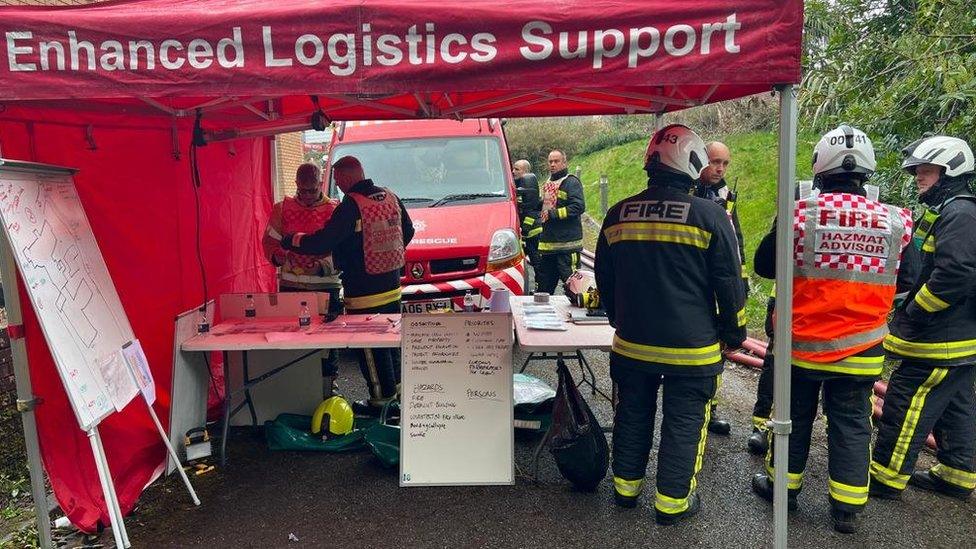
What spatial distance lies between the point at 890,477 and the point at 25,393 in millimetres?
4499

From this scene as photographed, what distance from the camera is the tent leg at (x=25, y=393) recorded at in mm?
3000

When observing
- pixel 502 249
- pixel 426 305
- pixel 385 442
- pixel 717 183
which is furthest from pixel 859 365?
pixel 426 305

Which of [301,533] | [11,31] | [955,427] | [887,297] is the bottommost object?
[301,533]

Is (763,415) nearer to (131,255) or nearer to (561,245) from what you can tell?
(561,245)

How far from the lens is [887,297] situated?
3141 millimetres

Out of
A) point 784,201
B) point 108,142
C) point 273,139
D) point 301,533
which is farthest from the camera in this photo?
point 273,139

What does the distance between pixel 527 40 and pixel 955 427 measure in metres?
3.20

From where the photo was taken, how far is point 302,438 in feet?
14.6

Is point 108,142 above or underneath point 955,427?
above

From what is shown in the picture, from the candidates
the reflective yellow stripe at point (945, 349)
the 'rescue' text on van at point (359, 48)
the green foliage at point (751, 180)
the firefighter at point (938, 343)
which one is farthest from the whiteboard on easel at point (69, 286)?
the green foliage at point (751, 180)

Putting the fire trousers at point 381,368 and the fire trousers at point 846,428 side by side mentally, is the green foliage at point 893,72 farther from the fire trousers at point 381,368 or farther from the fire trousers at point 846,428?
the fire trousers at point 381,368

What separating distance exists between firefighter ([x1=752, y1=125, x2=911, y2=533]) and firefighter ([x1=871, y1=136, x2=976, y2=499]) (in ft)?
1.25

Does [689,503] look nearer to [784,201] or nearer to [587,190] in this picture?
[784,201]

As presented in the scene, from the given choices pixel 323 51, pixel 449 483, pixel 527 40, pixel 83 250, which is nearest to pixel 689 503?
pixel 449 483
